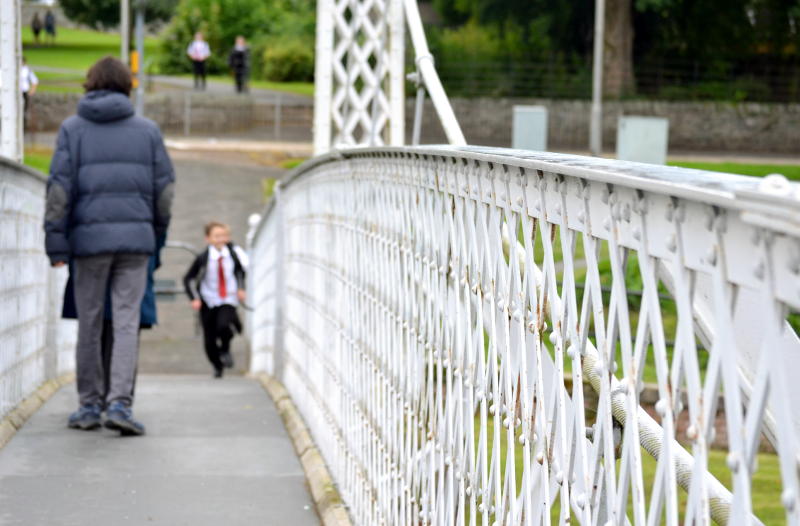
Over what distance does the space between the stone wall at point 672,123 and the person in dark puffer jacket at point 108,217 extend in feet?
80.9

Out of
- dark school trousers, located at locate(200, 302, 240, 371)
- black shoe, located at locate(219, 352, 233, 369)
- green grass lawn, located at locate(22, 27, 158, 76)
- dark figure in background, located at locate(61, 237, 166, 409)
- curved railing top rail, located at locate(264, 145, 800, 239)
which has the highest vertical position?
green grass lawn, located at locate(22, 27, 158, 76)

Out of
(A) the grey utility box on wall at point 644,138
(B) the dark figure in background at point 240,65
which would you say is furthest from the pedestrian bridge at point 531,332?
(B) the dark figure in background at point 240,65

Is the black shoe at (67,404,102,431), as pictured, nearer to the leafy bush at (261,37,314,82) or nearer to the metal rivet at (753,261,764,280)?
the metal rivet at (753,261,764,280)

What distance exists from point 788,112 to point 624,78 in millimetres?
3608

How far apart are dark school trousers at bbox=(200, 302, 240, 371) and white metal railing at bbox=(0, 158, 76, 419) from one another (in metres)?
2.36

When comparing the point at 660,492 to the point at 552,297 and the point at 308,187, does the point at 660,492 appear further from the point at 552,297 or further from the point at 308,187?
the point at 308,187

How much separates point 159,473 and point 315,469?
588 millimetres

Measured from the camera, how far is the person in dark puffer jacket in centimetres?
627

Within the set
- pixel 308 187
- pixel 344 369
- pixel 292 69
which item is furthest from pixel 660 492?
pixel 292 69

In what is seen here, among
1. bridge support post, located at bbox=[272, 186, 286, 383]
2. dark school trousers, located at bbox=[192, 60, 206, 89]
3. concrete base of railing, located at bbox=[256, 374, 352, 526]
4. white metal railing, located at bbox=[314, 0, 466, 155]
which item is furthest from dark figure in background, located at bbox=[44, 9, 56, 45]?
concrete base of railing, located at bbox=[256, 374, 352, 526]

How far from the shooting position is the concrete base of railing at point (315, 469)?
4.91 meters

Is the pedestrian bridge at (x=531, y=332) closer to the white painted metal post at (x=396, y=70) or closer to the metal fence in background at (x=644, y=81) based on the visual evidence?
the white painted metal post at (x=396, y=70)

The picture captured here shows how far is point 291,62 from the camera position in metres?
44.9

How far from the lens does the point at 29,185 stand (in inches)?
293
